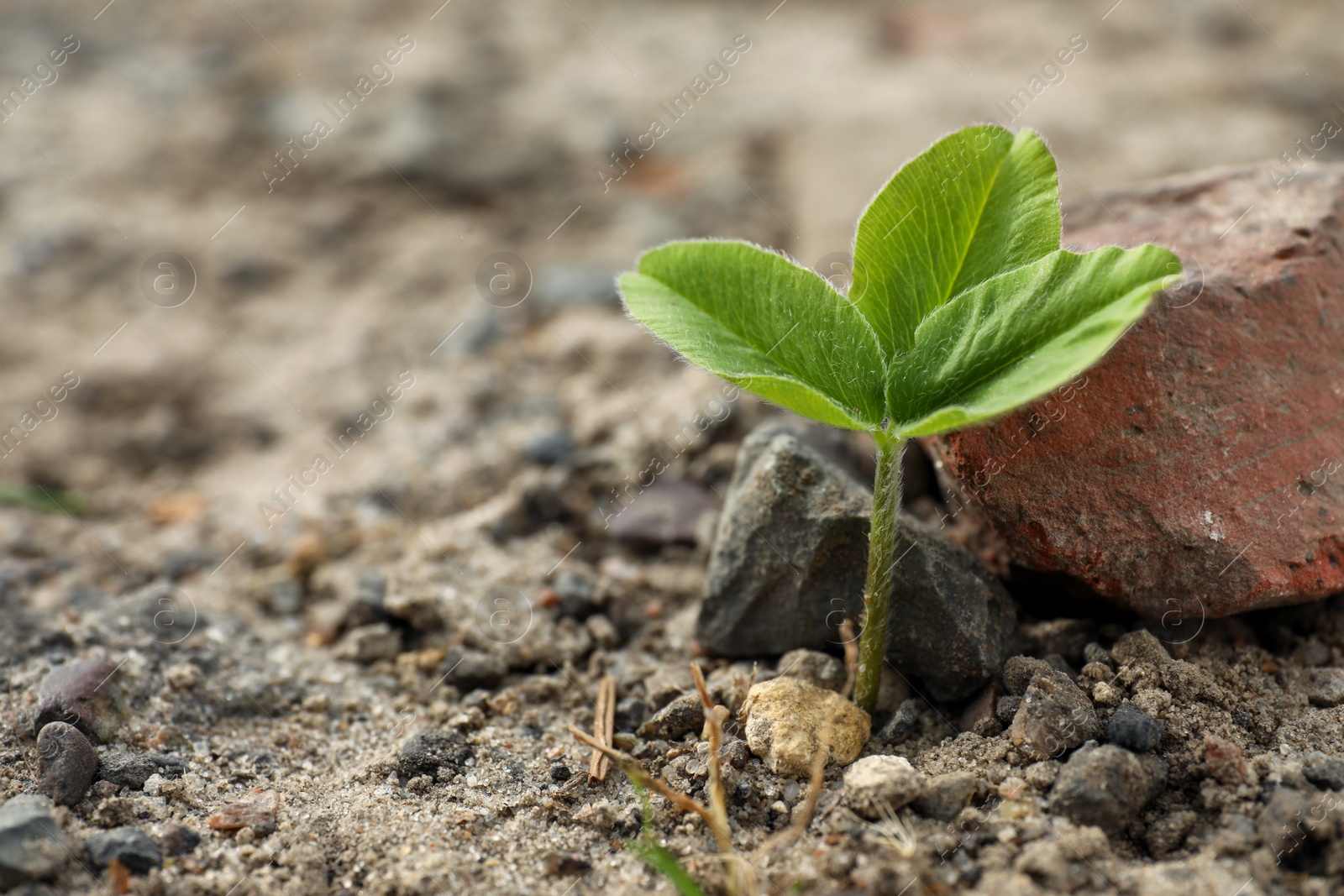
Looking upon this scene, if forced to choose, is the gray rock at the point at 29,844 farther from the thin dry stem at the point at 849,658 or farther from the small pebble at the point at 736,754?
the thin dry stem at the point at 849,658

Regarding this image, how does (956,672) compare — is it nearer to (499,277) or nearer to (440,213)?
(499,277)

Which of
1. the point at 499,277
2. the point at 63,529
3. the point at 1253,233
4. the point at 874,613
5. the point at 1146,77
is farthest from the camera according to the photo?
the point at 1146,77

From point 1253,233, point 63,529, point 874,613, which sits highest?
point 63,529

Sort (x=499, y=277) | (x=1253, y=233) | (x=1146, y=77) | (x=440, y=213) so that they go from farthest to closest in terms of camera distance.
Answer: (x=1146, y=77) < (x=440, y=213) < (x=499, y=277) < (x=1253, y=233)

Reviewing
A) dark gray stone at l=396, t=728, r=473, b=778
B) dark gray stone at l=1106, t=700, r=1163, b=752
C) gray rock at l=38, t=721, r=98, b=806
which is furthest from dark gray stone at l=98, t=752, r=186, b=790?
dark gray stone at l=1106, t=700, r=1163, b=752

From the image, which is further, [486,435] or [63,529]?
[486,435]

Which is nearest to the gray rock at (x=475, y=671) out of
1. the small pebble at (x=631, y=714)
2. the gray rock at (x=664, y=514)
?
the small pebble at (x=631, y=714)

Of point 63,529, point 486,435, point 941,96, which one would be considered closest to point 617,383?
point 486,435
